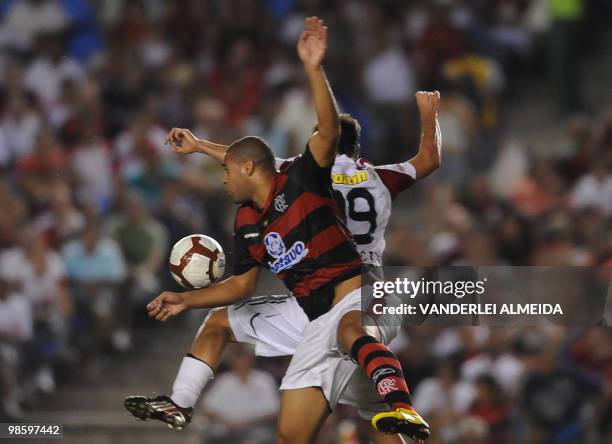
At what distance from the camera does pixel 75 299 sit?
37.6ft

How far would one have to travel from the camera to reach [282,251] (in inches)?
265

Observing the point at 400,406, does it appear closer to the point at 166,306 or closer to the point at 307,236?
the point at 307,236

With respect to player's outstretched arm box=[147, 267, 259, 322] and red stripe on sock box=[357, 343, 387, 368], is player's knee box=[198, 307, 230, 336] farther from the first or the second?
red stripe on sock box=[357, 343, 387, 368]

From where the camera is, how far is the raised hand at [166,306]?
6676mm

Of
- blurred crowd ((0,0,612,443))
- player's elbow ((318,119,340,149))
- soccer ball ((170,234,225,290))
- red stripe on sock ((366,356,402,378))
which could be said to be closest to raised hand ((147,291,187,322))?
soccer ball ((170,234,225,290))

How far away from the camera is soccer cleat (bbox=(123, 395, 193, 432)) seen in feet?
22.1

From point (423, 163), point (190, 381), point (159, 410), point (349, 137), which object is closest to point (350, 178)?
point (349, 137)

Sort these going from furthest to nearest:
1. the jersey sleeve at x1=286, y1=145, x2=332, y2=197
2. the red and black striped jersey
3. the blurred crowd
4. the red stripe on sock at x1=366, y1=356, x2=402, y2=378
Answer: the blurred crowd < the red and black striped jersey < the jersey sleeve at x1=286, y1=145, x2=332, y2=197 < the red stripe on sock at x1=366, y1=356, x2=402, y2=378

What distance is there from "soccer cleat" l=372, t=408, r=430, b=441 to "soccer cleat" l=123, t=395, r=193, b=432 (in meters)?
1.19

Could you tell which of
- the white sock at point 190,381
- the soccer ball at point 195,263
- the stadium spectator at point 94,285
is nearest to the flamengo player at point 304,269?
the soccer ball at point 195,263

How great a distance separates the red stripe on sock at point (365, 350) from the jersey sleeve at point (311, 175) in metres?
0.77

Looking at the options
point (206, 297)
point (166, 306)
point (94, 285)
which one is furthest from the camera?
point (94, 285)

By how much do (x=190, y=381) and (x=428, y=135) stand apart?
73.2 inches

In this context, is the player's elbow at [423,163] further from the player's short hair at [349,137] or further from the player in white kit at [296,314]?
the player's short hair at [349,137]
